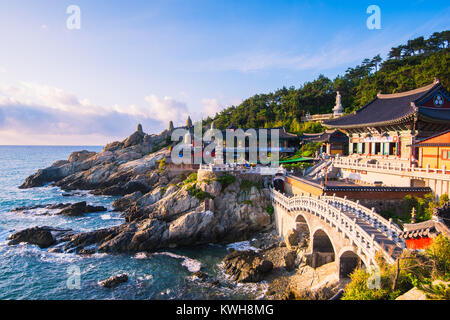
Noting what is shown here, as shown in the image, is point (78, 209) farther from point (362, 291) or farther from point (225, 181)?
point (362, 291)

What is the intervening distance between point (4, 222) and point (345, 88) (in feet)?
290

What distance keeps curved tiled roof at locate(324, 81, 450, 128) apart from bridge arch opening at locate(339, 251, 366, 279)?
17741mm

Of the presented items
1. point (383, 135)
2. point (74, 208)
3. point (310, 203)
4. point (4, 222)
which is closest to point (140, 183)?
point (74, 208)

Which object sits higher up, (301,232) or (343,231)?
(343,231)

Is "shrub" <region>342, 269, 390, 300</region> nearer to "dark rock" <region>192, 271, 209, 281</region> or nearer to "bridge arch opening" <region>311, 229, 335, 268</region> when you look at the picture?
"bridge arch opening" <region>311, 229, 335, 268</region>

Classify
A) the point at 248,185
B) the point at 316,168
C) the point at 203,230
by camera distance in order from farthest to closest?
the point at 316,168, the point at 248,185, the point at 203,230

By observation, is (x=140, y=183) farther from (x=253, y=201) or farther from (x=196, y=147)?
(x=253, y=201)

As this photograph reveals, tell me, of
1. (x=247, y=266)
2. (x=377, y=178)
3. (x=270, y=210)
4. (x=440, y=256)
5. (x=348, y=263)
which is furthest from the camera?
(x=270, y=210)

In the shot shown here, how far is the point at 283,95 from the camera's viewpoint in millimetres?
92750

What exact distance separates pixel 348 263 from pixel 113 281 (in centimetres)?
2138

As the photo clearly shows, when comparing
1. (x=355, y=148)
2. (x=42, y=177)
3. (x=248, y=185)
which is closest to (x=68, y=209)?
(x=248, y=185)

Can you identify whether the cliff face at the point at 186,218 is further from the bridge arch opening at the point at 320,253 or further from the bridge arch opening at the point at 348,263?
the bridge arch opening at the point at 348,263

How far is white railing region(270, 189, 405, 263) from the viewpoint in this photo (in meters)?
14.9

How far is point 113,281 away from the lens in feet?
80.1
